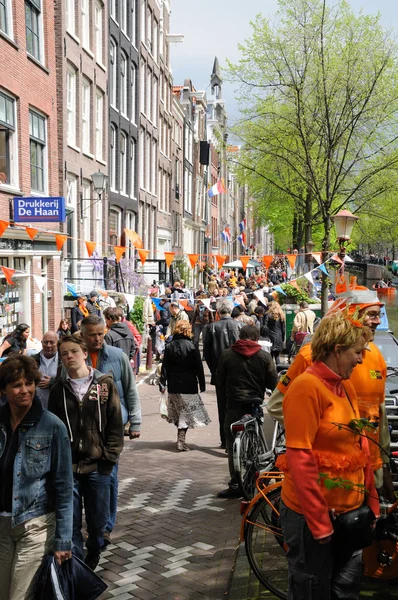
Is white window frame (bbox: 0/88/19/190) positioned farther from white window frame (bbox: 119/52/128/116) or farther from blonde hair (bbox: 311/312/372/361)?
blonde hair (bbox: 311/312/372/361)

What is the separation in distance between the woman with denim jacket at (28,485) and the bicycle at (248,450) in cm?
281

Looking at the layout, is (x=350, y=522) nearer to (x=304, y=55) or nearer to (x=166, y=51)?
(x=304, y=55)

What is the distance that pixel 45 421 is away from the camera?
341 centimetres

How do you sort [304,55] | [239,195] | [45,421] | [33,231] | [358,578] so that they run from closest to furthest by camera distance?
[358,578]
[45,421]
[33,231]
[304,55]
[239,195]

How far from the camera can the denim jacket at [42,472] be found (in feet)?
10.9

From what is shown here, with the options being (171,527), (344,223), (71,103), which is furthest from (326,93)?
(171,527)

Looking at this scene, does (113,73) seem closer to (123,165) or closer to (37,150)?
(123,165)

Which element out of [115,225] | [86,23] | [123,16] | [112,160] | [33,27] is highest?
[123,16]

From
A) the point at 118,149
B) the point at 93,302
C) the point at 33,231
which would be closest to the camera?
the point at 33,231

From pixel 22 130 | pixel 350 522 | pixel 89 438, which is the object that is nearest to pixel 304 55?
pixel 22 130

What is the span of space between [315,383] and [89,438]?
6.73 feet

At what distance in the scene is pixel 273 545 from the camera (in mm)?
4793

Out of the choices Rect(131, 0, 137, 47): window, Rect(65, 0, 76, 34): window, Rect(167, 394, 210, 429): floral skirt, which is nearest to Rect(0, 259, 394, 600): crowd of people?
A: Rect(167, 394, 210, 429): floral skirt

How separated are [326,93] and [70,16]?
29.6 feet
